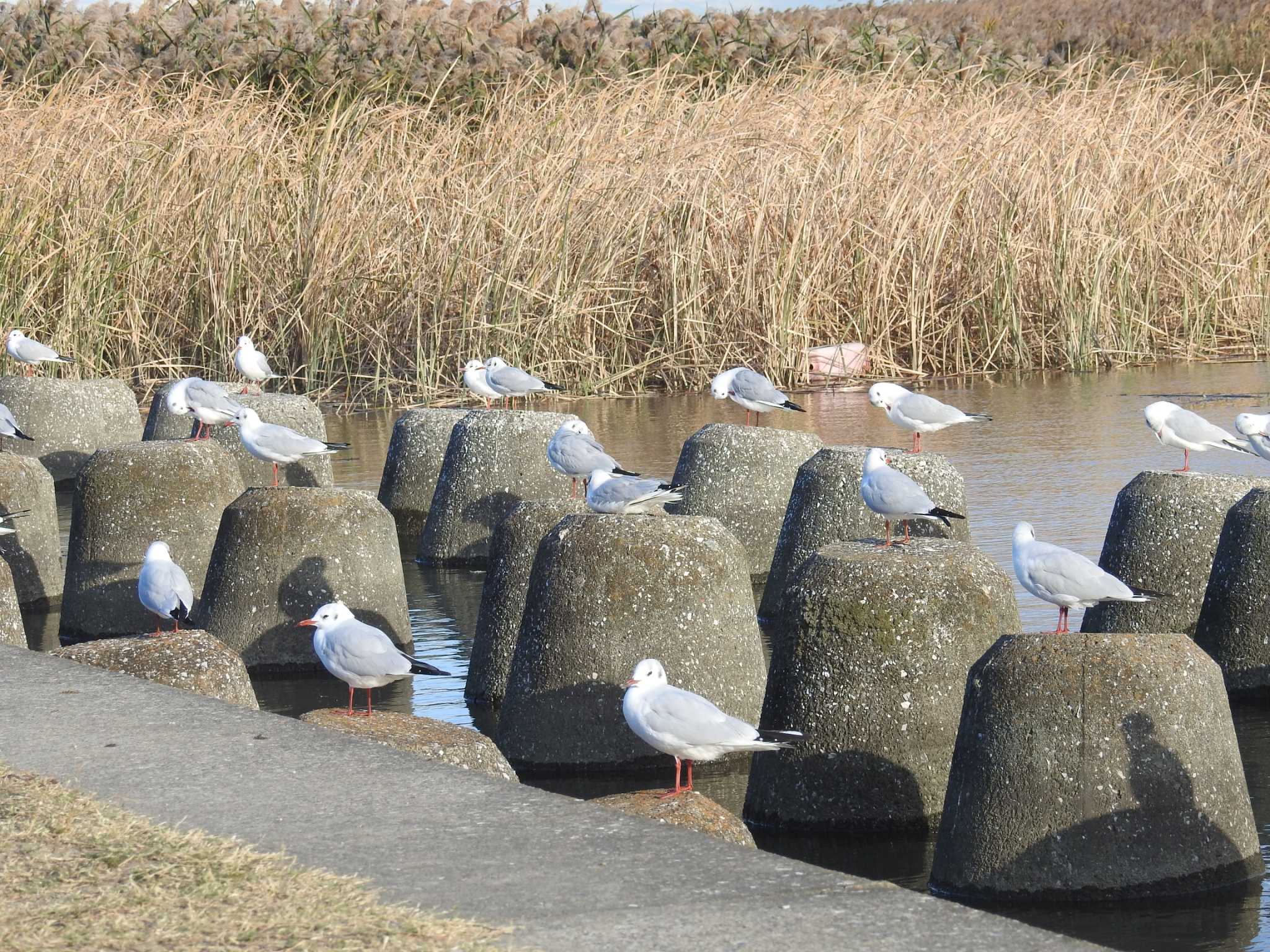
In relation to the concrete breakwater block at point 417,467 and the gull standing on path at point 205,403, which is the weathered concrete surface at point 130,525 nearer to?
the gull standing on path at point 205,403

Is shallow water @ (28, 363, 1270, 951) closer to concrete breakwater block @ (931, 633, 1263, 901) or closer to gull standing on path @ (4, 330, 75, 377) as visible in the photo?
concrete breakwater block @ (931, 633, 1263, 901)

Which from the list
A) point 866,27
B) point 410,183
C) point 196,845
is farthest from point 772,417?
point 866,27

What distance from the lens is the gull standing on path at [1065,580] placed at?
6.71 metres

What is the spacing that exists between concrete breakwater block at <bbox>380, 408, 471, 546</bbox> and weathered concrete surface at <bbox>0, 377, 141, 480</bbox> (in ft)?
9.33

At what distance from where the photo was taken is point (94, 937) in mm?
3629

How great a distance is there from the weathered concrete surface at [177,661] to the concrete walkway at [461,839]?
2.93ft

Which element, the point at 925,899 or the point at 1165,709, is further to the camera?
the point at 1165,709

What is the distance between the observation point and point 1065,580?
22.1 ft

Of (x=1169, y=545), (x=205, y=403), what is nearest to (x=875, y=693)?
(x=1169, y=545)

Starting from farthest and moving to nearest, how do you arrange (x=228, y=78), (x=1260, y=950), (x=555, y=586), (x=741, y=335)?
(x=228, y=78), (x=741, y=335), (x=555, y=586), (x=1260, y=950)

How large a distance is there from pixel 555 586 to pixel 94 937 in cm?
361

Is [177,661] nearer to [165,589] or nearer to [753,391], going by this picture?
[165,589]

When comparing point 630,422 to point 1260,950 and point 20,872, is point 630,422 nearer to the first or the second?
point 1260,950

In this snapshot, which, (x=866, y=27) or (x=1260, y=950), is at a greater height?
(x=866, y=27)
